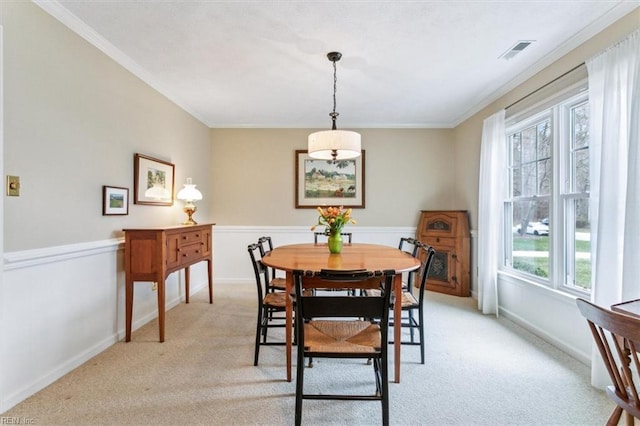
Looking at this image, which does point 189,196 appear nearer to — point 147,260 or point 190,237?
point 190,237

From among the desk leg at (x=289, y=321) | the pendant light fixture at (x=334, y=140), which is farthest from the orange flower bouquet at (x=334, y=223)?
the desk leg at (x=289, y=321)

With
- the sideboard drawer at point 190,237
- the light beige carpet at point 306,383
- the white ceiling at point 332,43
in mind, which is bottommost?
the light beige carpet at point 306,383

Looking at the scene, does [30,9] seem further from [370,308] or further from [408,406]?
[408,406]

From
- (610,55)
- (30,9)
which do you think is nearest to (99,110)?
(30,9)

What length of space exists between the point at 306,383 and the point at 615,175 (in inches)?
97.4

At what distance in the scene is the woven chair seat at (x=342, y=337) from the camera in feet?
5.30

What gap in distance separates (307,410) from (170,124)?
3351 millimetres

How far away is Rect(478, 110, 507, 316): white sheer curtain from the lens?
10.7 feet

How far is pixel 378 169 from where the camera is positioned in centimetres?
471

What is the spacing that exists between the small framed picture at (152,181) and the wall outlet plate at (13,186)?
1.11 meters

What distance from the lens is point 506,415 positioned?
1.73 meters

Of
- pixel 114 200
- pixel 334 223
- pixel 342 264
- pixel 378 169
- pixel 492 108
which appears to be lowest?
pixel 342 264

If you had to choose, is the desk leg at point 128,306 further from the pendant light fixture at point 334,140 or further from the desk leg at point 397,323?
the desk leg at point 397,323

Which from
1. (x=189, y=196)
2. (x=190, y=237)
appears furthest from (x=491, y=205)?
Result: (x=189, y=196)
